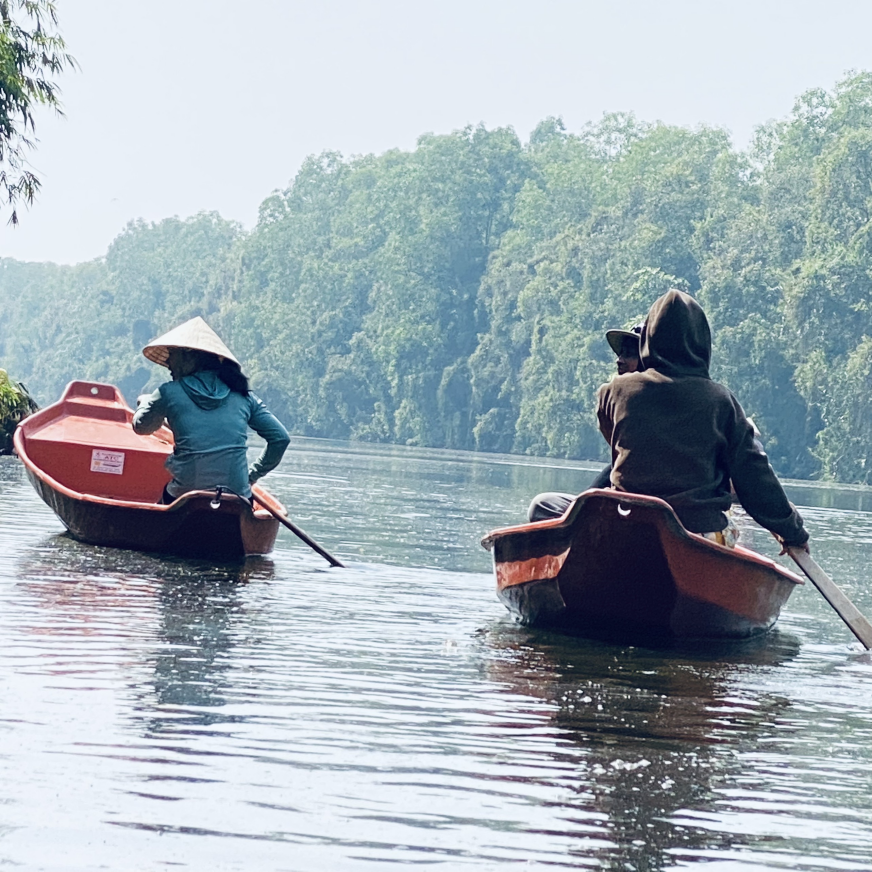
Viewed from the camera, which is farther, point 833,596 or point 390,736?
point 833,596

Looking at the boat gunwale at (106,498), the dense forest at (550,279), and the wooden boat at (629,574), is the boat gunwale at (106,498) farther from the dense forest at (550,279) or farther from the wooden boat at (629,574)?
the dense forest at (550,279)

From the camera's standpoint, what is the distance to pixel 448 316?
88250 mm

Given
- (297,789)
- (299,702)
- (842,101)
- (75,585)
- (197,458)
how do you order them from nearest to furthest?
(297,789) < (299,702) < (75,585) < (197,458) < (842,101)

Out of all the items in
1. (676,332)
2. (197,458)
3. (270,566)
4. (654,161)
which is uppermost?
(654,161)

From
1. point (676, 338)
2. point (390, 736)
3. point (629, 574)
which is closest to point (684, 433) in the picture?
point (676, 338)

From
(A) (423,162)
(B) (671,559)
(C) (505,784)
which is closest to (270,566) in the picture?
(B) (671,559)

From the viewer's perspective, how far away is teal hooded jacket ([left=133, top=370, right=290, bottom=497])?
9.55 m

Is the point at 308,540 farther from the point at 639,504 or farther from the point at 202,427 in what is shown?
the point at 639,504

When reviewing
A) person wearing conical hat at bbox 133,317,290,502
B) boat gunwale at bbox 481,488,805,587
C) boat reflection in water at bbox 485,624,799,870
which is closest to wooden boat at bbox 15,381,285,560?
person wearing conical hat at bbox 133,317,290,502

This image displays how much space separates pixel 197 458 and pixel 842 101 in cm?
6270

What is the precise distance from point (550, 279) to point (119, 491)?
64.4 meters

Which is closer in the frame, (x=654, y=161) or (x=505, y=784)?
(x=505, y=784)

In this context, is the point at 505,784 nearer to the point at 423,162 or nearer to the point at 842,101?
the point at 842,101

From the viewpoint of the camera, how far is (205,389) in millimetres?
9648
